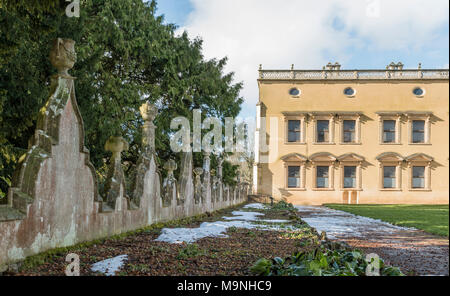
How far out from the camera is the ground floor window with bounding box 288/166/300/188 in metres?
32.0

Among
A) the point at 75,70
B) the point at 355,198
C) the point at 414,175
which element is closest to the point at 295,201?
the point at 355,198

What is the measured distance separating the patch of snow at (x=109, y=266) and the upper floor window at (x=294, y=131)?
28278 mm

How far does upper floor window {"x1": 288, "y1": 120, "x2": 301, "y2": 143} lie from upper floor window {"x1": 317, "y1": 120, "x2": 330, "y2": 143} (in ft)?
4.85

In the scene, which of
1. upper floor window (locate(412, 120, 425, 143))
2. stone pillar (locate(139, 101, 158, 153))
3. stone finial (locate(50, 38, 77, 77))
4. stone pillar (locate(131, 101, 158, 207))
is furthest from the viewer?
upper floor window (locate(412, 120, 425, 143))

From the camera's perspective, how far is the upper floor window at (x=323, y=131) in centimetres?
3206

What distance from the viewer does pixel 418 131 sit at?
32.2 meters

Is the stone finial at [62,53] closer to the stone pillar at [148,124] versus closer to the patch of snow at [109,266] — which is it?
the patch of snow at [109,266]

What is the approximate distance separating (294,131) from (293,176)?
11.1 ft

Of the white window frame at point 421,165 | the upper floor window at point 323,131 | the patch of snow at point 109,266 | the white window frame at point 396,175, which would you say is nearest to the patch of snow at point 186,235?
the patch of snow at point 109,266

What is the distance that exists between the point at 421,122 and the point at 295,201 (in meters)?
11.2

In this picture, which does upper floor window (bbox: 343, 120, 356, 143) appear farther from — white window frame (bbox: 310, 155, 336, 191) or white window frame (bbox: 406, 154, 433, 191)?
white window frame (bbox: 406, 154, 433, 191)

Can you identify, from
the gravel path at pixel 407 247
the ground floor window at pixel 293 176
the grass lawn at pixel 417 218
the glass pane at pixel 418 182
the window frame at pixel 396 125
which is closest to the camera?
the gravel path at pixel 407 247

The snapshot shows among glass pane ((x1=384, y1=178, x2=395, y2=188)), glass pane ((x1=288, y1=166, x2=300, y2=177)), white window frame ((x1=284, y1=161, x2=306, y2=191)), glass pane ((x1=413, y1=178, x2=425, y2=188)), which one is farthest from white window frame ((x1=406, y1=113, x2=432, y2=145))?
glass pane ((x1=288, y1=166, x2=300, y2=177))

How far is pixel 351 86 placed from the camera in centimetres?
3189
